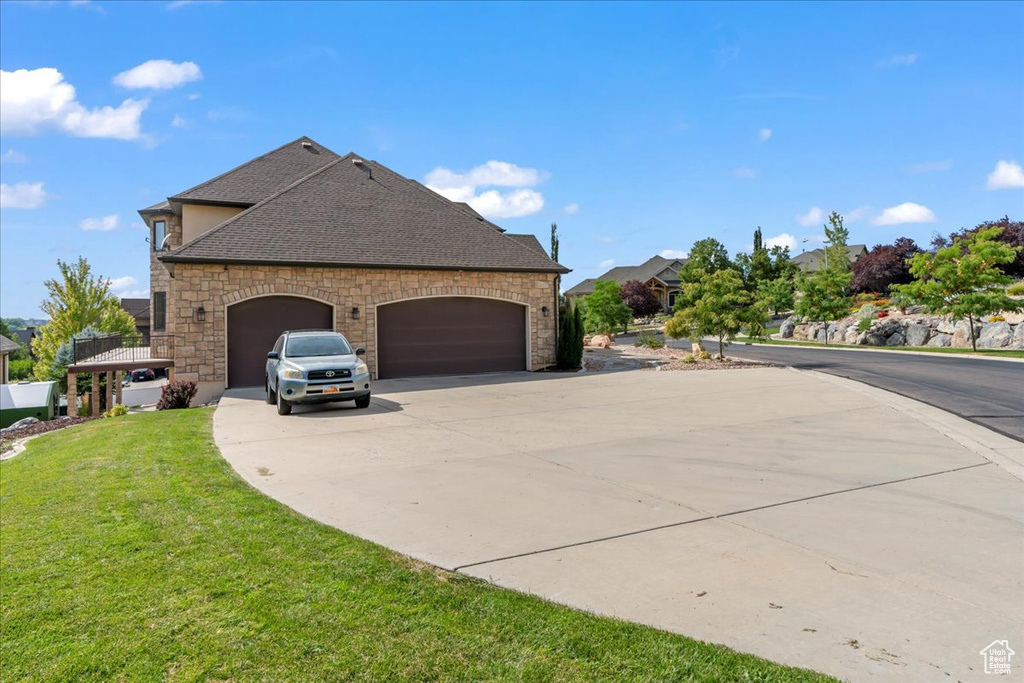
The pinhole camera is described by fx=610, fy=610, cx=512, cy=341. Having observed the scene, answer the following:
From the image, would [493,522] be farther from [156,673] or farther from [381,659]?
[156,673]

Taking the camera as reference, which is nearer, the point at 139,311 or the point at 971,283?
the point at 971,283

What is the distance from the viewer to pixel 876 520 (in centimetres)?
536

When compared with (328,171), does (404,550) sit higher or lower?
lower

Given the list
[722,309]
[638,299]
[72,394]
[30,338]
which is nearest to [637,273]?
[638,299]

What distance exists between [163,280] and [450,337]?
16.0 metres

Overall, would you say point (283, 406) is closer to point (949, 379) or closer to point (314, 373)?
point (314, 373)

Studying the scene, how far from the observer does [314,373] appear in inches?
494

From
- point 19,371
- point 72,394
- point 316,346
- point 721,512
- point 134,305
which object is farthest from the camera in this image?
point 134,305

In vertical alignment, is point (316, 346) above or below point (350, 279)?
below

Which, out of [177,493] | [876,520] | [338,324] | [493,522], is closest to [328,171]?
[338,324]

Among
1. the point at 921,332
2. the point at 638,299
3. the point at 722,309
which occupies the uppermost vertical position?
the point at 638,299

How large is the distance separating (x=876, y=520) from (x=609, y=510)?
2317mm

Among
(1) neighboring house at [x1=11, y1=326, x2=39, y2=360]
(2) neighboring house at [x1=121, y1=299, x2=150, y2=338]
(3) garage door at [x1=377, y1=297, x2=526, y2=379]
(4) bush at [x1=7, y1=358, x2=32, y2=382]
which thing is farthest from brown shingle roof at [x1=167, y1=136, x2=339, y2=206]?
(4) bush at [x1=7, y1=358, x2=32, y2=382]

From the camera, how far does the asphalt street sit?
10922 millimetres
